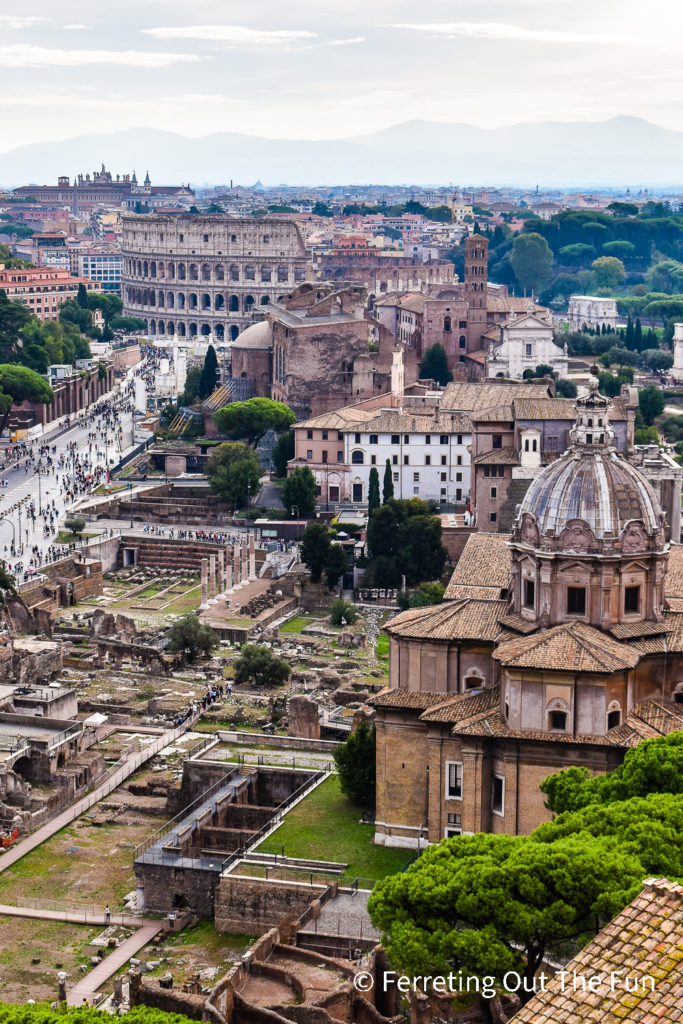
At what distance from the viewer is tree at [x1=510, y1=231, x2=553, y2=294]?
16950 centimetres

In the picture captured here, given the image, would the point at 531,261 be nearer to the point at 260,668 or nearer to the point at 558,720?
the point at 260,668

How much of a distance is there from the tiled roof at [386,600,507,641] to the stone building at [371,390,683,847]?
37 mm

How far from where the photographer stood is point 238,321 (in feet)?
493

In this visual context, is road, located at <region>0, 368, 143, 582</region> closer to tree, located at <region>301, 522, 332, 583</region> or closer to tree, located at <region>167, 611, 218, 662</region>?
tree, located at <region>167, 611, 218, 662</region>

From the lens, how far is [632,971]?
1902 centimetres

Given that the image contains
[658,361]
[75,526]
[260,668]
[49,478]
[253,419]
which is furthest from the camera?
[658,361]

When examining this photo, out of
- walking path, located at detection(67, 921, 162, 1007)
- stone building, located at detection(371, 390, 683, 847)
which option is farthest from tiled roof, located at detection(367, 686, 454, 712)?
walking path, located at detection(67, 921, 162, 1007)

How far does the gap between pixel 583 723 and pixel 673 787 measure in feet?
15.3

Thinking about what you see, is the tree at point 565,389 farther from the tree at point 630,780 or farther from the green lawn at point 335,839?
the tree at point 630,780

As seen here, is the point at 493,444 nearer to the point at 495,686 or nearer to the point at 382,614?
the point at 382,614

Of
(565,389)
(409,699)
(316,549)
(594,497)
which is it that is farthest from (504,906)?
(565,389)

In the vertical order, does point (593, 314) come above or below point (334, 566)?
above

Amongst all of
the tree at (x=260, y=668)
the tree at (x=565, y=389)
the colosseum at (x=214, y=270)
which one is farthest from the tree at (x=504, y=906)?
the colosseum at (x=214, y=270)

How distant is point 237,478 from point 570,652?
145ft
